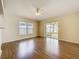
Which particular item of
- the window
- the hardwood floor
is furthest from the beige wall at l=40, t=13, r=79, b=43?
the window

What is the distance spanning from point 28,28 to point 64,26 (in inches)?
170

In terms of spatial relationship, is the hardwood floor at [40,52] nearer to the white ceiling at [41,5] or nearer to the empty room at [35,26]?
the empty room at [35,26]

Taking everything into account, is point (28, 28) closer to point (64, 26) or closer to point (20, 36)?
point (20, 36)

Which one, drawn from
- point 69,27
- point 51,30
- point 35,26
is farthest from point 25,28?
point 69,27

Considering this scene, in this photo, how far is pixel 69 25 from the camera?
279 inches

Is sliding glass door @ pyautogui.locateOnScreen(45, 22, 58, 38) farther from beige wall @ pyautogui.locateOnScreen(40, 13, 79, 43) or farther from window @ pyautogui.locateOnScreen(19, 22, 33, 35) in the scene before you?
window @ pyautogui.locateOnScreen(19, 22, 33, 35)

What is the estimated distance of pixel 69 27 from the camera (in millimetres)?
7090

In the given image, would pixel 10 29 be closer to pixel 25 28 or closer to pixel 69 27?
pixel 25 28

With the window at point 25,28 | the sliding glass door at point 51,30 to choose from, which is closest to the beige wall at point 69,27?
the sliding glass door at point 51,30

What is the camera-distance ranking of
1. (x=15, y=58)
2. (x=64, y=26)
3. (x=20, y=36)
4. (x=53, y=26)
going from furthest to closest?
(x=53, y=26) → (x=20, y=36) → (x=64, y=26) → (x=15, y=58)

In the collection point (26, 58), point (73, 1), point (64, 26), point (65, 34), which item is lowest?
point (26, 58)

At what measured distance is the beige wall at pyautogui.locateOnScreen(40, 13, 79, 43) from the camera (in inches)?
254

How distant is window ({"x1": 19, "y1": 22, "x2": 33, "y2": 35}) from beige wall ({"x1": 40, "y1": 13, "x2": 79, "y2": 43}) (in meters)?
3.38

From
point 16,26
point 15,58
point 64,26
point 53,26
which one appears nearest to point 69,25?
point 64,26
